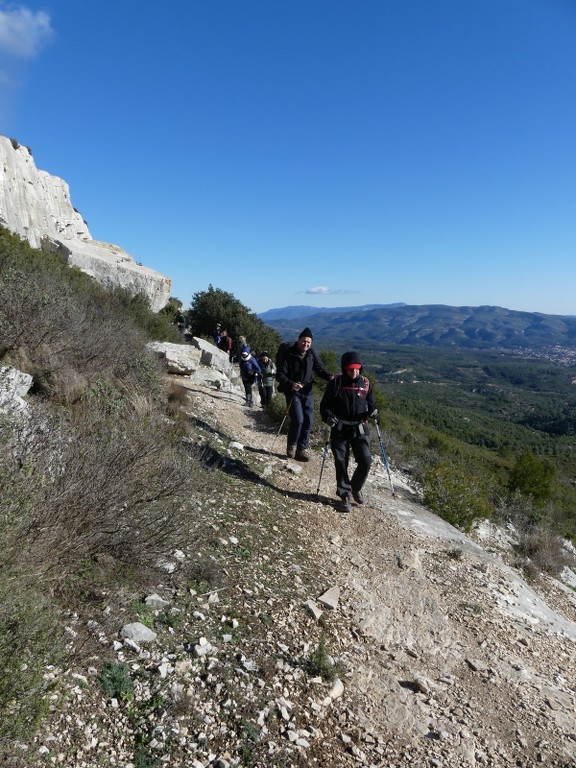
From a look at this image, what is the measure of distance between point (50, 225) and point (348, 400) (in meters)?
21.6

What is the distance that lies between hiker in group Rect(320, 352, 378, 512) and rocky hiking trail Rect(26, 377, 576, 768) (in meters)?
0.81

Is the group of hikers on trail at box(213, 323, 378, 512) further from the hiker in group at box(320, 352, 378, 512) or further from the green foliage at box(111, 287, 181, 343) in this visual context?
the green foliage at box(111, 287, 181, 343)

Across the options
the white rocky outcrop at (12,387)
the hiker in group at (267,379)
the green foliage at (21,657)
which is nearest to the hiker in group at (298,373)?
the white rocky outcrop at (12,387)

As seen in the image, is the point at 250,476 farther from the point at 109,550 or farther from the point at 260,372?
the point at 260,372

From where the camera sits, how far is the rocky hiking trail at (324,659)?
2723mm

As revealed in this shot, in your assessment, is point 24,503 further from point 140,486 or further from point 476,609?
point 476,609

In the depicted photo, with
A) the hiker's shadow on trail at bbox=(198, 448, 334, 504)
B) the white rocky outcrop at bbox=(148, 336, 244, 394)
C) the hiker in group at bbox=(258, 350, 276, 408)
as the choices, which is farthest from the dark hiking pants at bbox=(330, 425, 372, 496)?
the white rocky outcrop at bbox=(148, 336, 244, 394)

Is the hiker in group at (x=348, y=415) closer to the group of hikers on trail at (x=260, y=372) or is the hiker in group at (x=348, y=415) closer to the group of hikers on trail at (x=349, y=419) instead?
the group of hikers on trail at (x=349, y=419)

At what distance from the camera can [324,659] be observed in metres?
3.55

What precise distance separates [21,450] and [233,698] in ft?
7.85

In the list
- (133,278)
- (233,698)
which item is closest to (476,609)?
(233,698)

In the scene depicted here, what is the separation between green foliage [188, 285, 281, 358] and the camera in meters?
25.0

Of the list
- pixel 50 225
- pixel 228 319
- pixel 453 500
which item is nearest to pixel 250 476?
pixel 453 500

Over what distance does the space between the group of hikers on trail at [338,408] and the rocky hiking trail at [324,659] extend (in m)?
0.72
